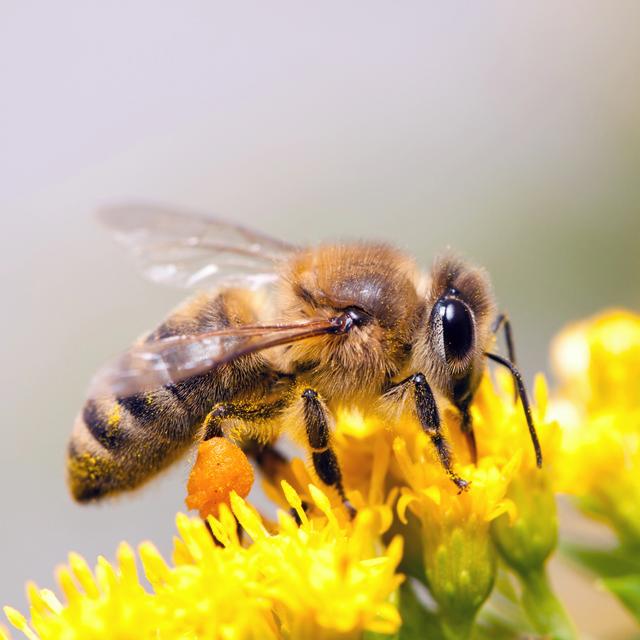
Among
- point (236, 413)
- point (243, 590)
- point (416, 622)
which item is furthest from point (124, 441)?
point (416, 622)

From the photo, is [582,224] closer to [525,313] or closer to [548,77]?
[525,313]

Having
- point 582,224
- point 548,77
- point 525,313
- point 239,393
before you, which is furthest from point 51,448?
point 239,393

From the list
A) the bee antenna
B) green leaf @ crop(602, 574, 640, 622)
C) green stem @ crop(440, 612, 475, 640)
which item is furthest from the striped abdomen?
green leaf @ crop(602, 574, 640, 622)

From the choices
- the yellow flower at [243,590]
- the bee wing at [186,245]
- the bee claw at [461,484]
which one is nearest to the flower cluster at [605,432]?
the bee claw at [461,484]

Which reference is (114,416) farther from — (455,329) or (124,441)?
(455,329)

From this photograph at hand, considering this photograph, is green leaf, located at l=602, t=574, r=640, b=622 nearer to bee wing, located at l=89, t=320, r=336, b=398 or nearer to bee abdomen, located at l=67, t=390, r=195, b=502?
bee wing, located at l=89, t=320, r=336, b=398

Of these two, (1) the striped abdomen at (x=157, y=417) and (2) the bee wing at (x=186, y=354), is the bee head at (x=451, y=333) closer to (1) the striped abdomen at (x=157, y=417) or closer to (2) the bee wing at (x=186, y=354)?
(2) the bee wing at (x=186, y=354)
